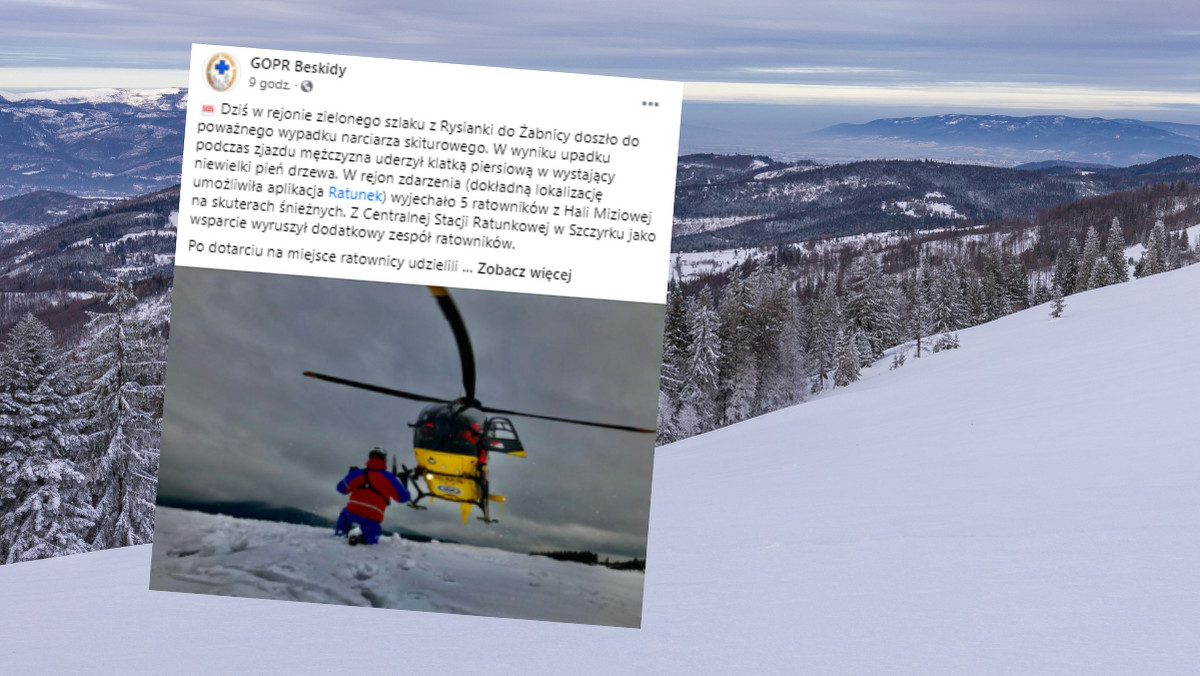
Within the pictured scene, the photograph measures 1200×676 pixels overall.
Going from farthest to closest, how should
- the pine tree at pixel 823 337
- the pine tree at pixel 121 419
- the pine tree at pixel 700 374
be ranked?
the pine tree at pixel 823 337 < the pine tree at pixel 700 374 < the pine tree at pixel 121 419

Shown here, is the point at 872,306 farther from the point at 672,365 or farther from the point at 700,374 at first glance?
the point at 672,365

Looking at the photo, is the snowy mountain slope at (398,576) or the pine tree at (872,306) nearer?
the snowy mountain slope at (398,576)

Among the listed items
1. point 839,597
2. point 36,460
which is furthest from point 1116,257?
point 839,597

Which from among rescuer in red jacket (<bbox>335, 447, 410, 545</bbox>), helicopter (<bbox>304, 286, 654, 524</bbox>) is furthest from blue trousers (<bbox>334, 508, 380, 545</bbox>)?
helicopter (<bbox>304, 286, 654, 524</bbox>)

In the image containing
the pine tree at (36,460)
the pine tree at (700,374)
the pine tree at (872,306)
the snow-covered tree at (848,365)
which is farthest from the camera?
the pine tree at (872,306)

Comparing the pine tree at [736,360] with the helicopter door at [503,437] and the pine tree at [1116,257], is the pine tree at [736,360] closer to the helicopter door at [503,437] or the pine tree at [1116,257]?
the pine tree at [1116,257]

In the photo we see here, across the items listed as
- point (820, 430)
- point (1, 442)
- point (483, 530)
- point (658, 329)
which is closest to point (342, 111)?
point (658, 329)

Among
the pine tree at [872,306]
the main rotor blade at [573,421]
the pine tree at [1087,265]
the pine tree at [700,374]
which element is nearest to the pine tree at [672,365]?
the pine tree at [700,374]

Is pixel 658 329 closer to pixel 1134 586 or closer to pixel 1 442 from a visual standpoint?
pixel 1134 586
